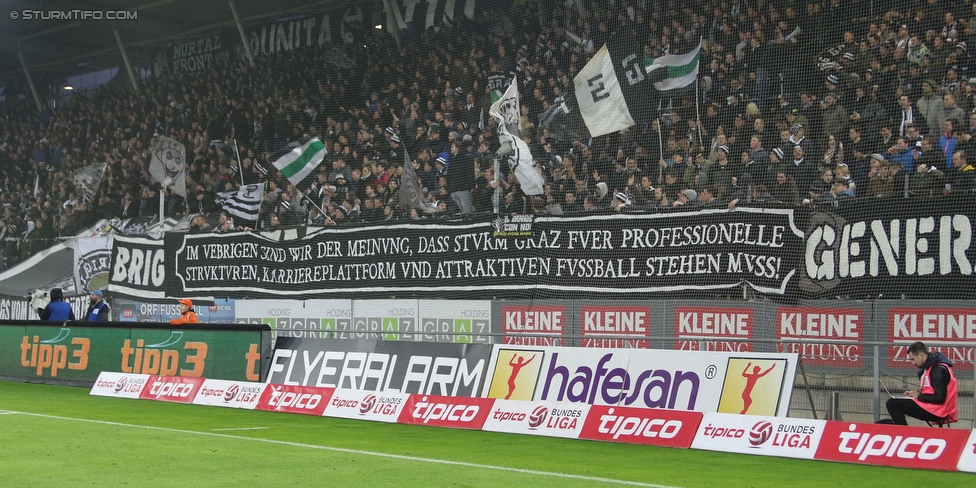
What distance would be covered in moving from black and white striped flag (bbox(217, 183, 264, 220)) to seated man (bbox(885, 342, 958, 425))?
1542 centimetres

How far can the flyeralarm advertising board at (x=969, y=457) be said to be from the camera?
912 cm

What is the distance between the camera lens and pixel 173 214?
25.1m

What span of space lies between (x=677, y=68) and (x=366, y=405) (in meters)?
8.16

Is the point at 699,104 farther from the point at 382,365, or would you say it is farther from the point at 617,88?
the point at 382,365

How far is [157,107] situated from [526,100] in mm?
13265

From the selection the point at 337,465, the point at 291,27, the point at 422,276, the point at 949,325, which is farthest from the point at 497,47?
the point at 337,465

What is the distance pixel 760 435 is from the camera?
10.6 m

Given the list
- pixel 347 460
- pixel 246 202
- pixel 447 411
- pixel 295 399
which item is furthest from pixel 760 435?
pixel 246 202

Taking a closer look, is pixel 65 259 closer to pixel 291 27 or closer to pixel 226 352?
pixel 291 27

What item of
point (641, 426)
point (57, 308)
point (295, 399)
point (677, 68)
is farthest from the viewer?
point (57, 308)

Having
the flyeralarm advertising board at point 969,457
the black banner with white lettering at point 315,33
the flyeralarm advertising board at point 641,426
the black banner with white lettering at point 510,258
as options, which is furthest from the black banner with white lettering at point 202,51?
the flyeralarm advertising board at point 969,457

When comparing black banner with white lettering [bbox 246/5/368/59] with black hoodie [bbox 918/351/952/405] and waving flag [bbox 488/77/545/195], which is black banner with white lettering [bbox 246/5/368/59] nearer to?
waving flag [bbox 488/77/545/195]

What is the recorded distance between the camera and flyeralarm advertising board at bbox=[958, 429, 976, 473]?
9.12 metres

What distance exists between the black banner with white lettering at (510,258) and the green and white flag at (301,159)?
219cm
